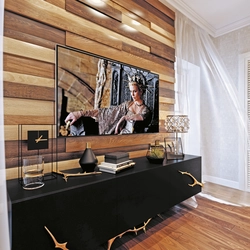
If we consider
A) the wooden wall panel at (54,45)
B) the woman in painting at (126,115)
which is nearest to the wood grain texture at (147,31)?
the wooden wall panel at (54,45)

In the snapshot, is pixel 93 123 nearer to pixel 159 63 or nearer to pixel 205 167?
pixel 159 63

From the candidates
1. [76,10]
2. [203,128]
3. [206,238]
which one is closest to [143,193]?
[206,238]

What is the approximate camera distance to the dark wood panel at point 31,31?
1.36m

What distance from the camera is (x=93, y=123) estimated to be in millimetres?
1777

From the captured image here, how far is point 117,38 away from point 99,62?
45 centimetres

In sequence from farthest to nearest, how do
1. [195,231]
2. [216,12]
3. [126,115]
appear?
[216,12], [126,115], [195,231]

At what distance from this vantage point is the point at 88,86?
1.74 m

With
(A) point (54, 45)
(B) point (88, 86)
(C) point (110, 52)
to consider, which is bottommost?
(B) point (88, 86)

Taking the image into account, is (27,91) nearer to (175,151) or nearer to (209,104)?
(175,151)

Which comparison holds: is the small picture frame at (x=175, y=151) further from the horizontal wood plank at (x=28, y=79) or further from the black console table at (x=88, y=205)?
the horizontal wood plank at (x=28, y=79)

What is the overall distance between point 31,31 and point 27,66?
29cm

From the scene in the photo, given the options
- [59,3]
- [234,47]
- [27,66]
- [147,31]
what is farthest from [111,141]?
[234,47]

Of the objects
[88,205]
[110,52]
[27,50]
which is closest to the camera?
[88,205]

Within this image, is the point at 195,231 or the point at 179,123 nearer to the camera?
the point at 195,231
